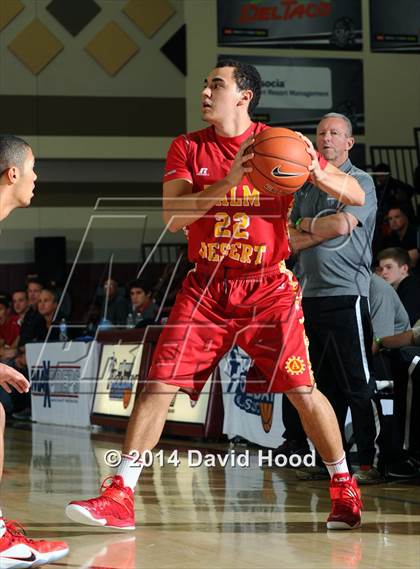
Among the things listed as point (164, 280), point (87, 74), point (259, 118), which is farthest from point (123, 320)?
point (87, 74)

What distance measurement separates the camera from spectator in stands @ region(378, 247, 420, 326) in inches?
328

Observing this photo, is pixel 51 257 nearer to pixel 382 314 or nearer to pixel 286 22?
pixel 286 22

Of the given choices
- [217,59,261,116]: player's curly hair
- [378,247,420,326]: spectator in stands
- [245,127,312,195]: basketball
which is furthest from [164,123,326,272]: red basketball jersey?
[378,247,420,326]: spectator in stands

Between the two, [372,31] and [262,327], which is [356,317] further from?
[372,31]

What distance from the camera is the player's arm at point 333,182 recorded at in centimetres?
499

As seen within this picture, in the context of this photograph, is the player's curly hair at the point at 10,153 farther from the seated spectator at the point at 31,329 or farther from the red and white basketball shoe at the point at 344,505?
the seated spectator at the point at 31,329

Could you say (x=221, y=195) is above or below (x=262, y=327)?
above

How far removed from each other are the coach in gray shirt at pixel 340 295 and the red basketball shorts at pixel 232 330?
149 centimetres

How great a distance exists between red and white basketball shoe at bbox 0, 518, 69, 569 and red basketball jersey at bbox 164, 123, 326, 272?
1636 mm

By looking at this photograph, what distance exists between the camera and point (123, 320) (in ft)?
50.0

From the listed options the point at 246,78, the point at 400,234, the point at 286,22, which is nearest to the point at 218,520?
the point at 246,78

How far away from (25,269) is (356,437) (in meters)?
15.2

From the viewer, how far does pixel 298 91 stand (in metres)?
20.2

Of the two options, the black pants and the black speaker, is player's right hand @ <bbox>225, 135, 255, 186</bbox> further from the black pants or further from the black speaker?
the black speaker
